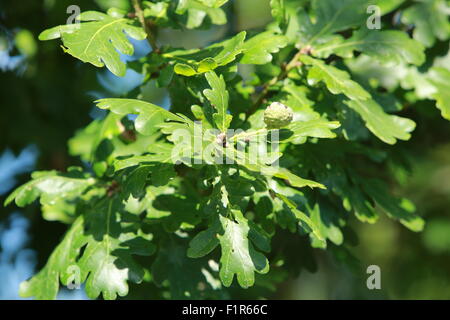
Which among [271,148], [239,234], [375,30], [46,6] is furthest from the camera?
[46,6]

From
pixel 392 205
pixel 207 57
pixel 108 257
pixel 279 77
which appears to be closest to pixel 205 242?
pixel 108 257

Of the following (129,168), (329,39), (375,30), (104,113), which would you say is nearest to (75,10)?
(104,113)

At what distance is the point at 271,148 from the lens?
5.15 feet

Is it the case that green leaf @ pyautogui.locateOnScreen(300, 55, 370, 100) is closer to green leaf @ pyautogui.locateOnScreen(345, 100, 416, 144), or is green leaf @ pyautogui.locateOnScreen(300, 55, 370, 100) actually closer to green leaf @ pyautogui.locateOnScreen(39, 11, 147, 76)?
green leaf @ pyautogui.locateOnScreen(345, 100, 416, 144)

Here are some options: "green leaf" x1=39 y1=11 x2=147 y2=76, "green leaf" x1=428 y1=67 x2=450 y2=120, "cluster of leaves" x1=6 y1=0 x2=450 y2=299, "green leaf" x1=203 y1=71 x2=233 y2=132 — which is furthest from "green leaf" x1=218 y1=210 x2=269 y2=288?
"green leaf" x1=428 y1=67 x2=450 y2=120

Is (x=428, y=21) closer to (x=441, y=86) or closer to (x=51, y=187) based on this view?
(x=441, y=86)

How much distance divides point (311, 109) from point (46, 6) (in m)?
1.65

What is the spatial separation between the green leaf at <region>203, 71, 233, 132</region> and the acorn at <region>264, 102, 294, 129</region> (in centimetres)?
9

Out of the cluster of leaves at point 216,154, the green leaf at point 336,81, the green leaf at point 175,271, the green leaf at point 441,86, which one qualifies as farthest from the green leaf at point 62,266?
the green leaf at point 441,86

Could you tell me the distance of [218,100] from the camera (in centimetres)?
144

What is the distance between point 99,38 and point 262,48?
0.41 metres
